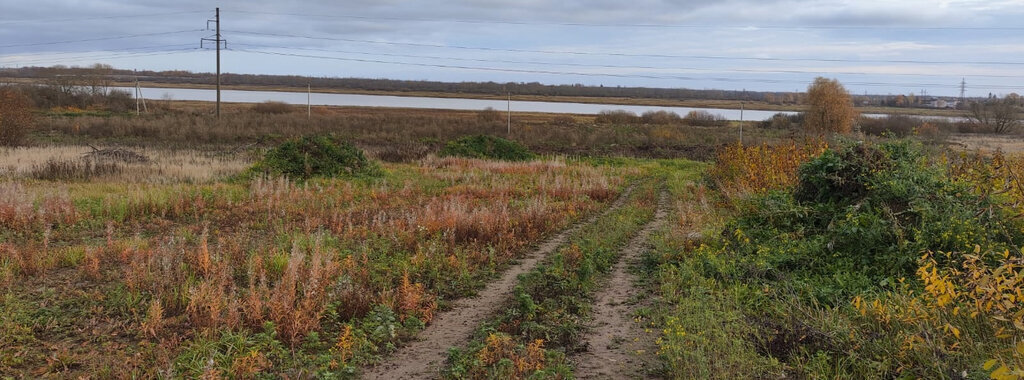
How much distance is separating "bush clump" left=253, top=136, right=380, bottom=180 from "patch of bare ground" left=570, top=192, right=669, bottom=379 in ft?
39.4

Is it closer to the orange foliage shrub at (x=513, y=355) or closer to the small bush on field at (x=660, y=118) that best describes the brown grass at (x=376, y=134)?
the small bush on field at (x=660, y=118)

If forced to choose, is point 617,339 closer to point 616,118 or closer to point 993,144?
point 993,144

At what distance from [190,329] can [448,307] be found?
7.95 ft

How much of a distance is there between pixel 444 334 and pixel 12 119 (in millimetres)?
28284

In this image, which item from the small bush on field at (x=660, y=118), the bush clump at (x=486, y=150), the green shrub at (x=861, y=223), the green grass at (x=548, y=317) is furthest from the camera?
the small bush on field at (x=660, y=118)

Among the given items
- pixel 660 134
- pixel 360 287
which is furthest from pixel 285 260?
pixel 660 134

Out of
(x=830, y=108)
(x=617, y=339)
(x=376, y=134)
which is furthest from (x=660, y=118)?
(x=617, y=339)

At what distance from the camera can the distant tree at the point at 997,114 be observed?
65062mm

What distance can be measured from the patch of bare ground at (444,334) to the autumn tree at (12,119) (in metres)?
26.8

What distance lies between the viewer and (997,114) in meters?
65.9

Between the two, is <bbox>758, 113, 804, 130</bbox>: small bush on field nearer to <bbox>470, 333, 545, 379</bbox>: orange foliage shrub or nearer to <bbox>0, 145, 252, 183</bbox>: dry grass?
<bbox>0, 145, 252, 183</bbox>: dry grass

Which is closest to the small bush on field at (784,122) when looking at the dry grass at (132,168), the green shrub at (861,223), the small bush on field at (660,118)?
the small bush on field at (660,118)

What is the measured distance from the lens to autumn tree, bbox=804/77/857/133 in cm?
5975

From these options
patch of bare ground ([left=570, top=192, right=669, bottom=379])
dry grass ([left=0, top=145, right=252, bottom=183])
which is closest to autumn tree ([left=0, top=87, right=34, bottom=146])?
dry grass ([left=0, top=145, right=252, bottom=183])
